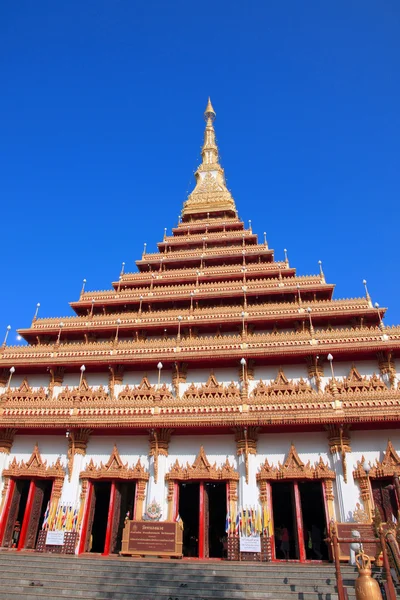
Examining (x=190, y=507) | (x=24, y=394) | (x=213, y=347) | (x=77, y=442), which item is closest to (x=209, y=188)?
(x=213, y=347)

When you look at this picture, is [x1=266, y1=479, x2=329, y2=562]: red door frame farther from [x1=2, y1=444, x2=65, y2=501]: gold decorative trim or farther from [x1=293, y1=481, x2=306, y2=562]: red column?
[x1=2, y1=444, x2=65, y2=501]: gold decorative trim

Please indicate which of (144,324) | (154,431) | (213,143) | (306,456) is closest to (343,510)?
(306,456)

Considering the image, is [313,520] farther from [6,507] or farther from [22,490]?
[6,507]

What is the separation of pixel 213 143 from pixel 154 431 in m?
37.3

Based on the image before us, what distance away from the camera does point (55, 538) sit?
18.3 metres

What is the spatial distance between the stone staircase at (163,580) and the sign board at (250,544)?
1.18m

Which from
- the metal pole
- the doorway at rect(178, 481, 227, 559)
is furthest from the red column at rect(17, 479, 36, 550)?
the metal pole

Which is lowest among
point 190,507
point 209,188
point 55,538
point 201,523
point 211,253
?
point 55,538

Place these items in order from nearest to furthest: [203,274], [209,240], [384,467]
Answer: [384,467] < [203,274] < [209,240]

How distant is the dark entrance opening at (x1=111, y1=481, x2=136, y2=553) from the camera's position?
65.3ft

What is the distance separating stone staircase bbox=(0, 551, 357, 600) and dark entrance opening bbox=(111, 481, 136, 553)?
418cm

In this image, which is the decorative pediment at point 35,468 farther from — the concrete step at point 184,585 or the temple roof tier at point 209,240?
the temple roof tier at point 209,240

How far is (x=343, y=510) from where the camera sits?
1744 cm

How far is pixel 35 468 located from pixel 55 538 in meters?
3.48
